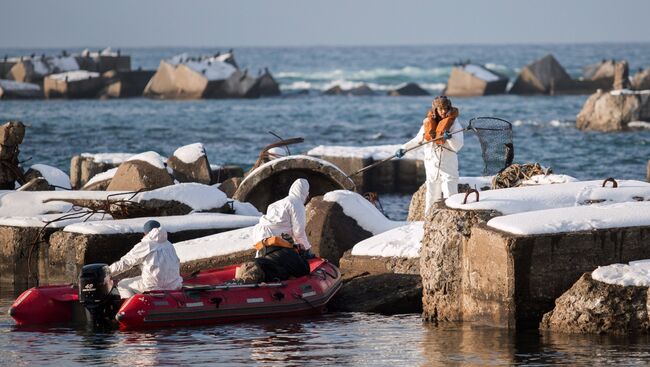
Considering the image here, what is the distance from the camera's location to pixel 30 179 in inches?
1030

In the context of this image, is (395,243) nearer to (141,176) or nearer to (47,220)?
(47,220)

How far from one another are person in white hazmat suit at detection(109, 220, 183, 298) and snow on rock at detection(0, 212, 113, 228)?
15.4ft

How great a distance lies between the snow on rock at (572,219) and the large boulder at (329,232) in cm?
493

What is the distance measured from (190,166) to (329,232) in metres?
7.55

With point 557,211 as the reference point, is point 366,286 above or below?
below

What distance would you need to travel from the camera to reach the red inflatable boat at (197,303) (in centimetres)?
1681

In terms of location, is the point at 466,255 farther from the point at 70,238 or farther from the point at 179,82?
the point at 179,82

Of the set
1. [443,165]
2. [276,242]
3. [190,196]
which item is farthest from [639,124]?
[276,242]

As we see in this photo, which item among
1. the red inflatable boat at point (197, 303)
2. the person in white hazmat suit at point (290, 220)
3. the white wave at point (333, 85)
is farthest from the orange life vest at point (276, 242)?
the white wave at point (333, 85)

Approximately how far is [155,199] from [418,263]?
5.36 metres

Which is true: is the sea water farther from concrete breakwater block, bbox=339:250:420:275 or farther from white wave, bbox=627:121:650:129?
concrete breakwater block, bbox=339:250:420:275

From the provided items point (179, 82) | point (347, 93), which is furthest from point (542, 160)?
point (347, 93)

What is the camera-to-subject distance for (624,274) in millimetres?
15398

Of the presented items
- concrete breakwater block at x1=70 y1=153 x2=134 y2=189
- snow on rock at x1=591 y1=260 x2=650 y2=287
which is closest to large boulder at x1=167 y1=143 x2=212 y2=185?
concrete breakwater block at x1=70 y1=153 x2=134 y2=189
